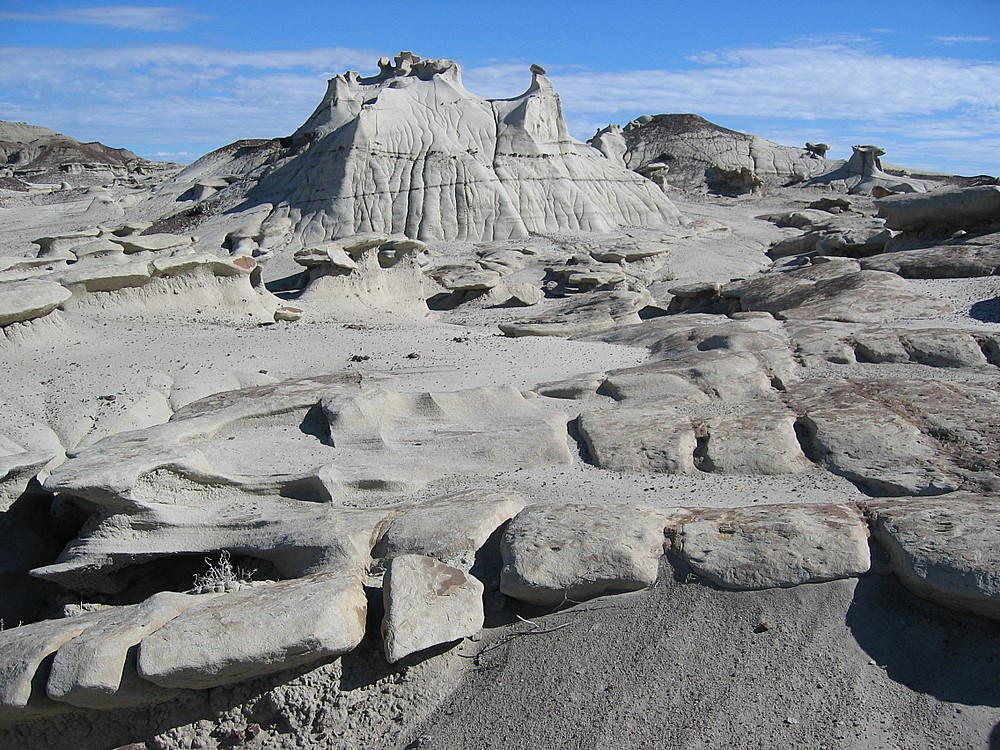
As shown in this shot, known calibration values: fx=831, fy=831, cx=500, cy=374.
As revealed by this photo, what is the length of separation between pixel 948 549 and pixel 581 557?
1.22m

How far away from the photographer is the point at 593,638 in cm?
A: 291

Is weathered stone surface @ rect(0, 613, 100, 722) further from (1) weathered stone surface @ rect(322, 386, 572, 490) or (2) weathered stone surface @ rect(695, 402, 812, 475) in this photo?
(2) weathered stone surface @ rect(695, 402, 812, 475)

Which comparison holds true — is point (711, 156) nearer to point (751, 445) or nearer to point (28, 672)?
point (751, 445)

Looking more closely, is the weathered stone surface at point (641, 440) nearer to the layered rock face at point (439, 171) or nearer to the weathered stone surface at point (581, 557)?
the weathered stone surface at point (581, 557)

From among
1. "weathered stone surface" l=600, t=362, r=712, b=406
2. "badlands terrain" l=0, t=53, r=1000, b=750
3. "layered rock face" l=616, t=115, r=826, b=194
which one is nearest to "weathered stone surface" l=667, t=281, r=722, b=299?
"badlands terrain" l=0, t=53, r=1000, b=750

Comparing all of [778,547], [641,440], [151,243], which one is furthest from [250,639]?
[151,243]

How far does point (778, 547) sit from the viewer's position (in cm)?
295

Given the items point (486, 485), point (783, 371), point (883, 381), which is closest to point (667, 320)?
point (783, 371)

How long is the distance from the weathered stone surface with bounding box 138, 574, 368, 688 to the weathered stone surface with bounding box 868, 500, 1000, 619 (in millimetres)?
1875

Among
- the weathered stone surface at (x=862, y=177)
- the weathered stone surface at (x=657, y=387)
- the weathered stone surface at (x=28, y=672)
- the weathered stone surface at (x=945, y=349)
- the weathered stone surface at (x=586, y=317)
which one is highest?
the weathered stone surface at (x=862, y=177)

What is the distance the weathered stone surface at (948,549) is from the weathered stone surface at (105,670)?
8.43 ft

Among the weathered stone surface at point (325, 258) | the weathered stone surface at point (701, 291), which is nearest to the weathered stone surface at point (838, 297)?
the weathered stone surface at point (701, 291)

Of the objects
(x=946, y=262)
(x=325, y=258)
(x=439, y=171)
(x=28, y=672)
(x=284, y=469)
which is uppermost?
(x=439, y=171)

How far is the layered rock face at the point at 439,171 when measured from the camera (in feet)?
49.5
